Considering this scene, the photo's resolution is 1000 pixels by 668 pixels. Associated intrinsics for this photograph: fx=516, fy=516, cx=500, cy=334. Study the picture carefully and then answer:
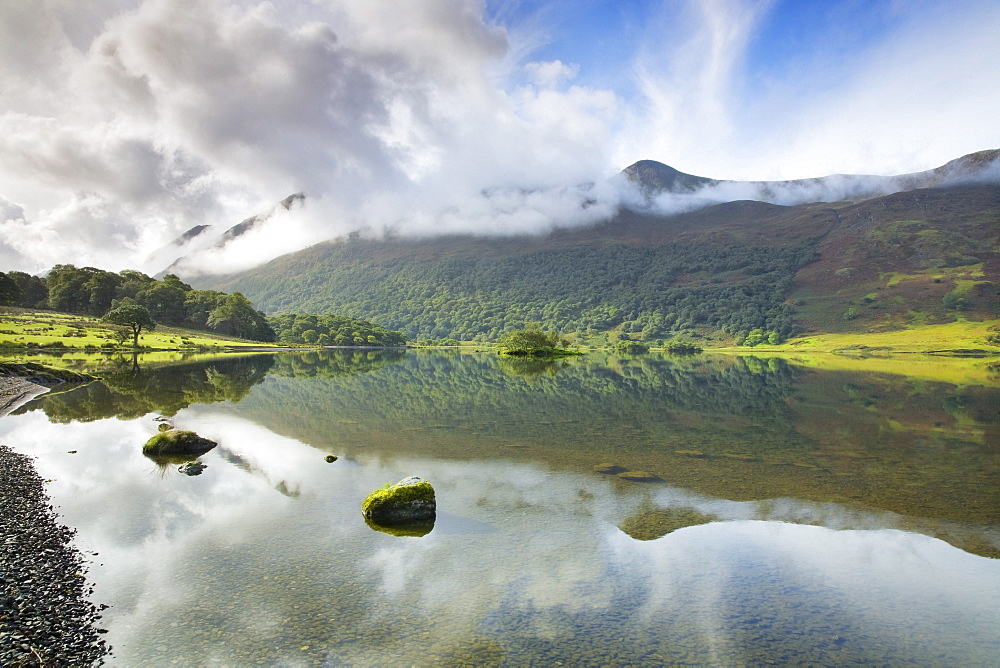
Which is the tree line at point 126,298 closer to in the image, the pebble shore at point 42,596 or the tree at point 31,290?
the tree at point 31,290

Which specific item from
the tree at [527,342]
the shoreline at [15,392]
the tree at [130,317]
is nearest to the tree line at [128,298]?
the tree at [130,317]

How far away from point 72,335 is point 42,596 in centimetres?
13921

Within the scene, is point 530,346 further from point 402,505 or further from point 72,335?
point 402,505

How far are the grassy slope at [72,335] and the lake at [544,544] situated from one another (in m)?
95.1

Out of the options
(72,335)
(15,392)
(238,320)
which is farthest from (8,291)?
(15,392)

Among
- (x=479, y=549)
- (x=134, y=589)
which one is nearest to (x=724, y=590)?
(x=479, y=549)

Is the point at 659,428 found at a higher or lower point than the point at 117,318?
lower

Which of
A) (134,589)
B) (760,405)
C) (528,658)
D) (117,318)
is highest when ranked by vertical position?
(117,318)

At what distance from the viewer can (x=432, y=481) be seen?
19484 millimetres

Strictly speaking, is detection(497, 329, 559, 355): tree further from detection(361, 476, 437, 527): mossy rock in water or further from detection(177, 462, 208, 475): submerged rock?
detection(361, 476, 437, 527): mossy rock in water

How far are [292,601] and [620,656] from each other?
655 cm

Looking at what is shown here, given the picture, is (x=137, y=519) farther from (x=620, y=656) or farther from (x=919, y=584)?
(x=919, y=584)

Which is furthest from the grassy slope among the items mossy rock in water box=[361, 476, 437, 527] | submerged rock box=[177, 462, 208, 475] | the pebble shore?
mossy rock in water box=[361, 476, 437, 527]

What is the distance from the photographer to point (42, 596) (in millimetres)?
10117
